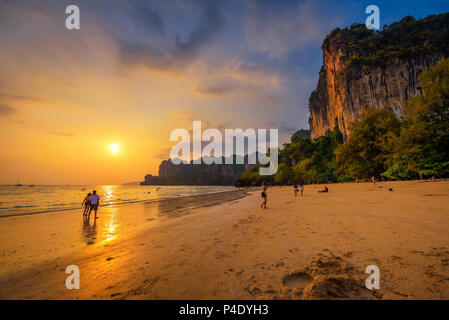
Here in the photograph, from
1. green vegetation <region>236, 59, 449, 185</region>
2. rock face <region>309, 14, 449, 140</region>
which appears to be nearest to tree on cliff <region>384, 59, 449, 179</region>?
green vegetation <region>236, 59, 449, 185</region>

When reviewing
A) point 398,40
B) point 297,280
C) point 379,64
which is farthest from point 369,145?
point 398,40

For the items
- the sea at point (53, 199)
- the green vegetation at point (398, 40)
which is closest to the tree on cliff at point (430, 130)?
the green vegetation at point (398, 40)

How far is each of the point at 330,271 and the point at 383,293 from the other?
84 cm

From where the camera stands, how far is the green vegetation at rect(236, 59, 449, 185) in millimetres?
21906

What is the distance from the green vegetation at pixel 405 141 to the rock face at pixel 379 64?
8.05 metres

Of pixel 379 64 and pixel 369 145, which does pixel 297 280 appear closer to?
pixel 369 145

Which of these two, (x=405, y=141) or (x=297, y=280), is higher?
(x=405, y=141)

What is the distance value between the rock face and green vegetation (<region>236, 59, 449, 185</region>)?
8047 mm

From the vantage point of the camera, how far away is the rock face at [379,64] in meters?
45.2

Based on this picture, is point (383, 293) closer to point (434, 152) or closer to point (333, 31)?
point (434, 152)

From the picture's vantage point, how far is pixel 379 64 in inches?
1901

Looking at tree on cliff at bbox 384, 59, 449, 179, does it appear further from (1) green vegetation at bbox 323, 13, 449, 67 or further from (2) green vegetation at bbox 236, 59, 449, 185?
(1) green vegetation at bbox 323, 13, 449, 67

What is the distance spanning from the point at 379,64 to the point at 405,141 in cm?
3923
